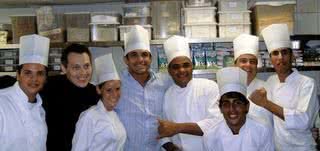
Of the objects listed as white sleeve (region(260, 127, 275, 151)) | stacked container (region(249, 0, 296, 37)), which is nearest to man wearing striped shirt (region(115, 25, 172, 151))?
white sleeve (region(260, 127, 275, 151))

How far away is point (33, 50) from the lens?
211 cm

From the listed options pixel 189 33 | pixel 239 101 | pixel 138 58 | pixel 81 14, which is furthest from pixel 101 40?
pixel 239 101

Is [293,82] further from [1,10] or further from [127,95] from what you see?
[1,10]

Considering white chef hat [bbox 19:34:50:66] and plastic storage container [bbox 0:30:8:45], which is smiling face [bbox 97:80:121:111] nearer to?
white chef hat [bbox 19:34:50:66]

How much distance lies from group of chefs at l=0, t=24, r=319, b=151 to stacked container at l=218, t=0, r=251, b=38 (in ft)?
2.49

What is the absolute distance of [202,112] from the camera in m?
2.61

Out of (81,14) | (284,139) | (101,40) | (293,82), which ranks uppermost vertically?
(81,14)

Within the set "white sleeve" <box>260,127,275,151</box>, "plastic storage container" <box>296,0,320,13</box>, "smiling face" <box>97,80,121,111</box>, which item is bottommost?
"white sleeve" <box>260,127,275,151</box>

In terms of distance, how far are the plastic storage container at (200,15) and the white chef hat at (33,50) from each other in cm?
159

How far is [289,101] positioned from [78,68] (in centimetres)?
135

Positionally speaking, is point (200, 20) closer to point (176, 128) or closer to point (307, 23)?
point (307, 23)

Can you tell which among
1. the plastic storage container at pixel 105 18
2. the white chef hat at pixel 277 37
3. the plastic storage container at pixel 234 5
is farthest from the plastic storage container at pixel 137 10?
the white chef hat at pixel 277 37

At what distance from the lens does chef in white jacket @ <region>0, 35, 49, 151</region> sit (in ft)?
6.36

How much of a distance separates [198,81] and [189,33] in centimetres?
91
